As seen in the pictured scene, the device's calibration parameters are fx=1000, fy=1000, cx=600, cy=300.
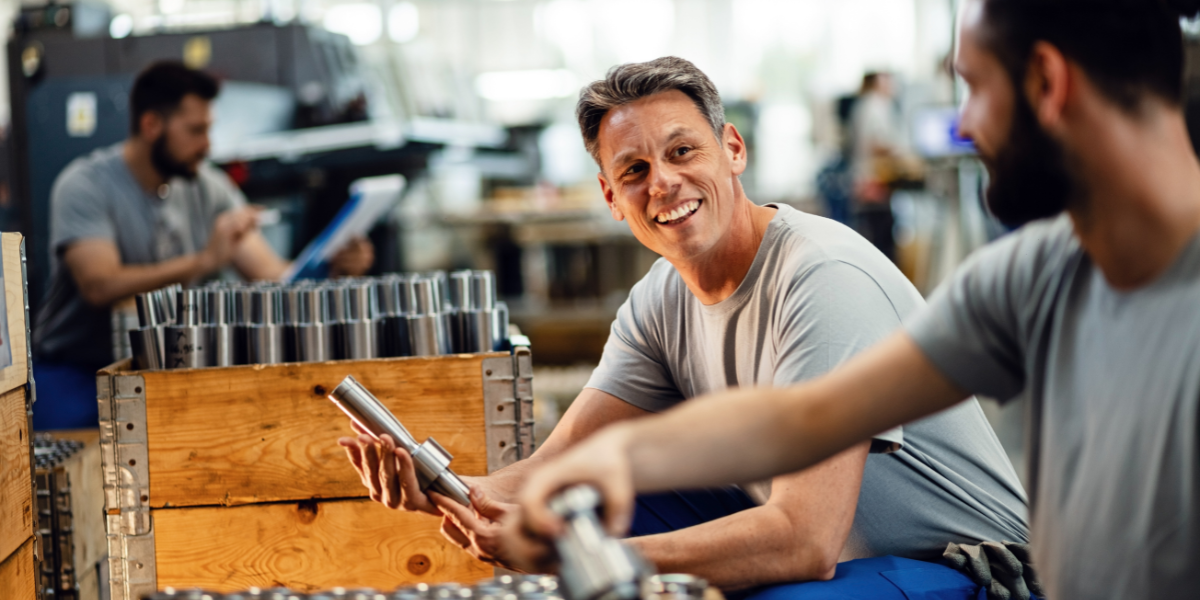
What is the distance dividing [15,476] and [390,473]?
0.64 m

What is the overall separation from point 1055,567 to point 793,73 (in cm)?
1151

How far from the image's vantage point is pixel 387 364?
187cm

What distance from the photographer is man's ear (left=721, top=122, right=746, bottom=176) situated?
192 centimetres

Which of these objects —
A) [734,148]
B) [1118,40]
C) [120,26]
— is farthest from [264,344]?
[120,26]

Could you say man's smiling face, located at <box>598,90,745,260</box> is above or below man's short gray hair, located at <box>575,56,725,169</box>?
below

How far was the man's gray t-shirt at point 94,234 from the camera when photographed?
11.2ft

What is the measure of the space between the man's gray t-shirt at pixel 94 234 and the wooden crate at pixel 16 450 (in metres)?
1.78

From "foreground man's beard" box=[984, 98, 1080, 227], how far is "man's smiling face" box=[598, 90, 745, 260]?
0.77 metres

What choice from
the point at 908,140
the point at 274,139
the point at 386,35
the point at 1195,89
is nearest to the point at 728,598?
the point at 1195,89

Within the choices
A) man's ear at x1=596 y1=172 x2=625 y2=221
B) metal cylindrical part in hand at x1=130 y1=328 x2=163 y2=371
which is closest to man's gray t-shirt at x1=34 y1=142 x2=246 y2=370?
metal cylindrical part in hand at x1=130 y1=328 x2=163 y2=371

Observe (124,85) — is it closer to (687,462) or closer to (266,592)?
(266,592)

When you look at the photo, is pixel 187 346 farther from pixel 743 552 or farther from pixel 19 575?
pixel 743 552

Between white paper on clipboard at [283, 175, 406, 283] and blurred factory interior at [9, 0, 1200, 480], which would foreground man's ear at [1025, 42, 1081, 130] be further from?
blurred factory interior at [9, 0, 1200, 480]

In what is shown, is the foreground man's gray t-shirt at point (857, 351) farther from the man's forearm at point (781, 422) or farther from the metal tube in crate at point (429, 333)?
the metal tube in crate at point (429, 333)
